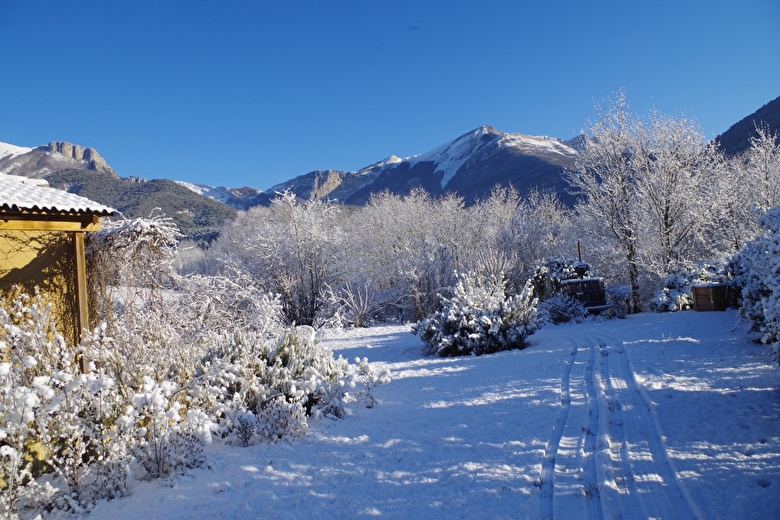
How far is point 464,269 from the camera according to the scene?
17453 millimetres

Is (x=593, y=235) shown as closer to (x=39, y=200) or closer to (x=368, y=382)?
(x=368, y=382)

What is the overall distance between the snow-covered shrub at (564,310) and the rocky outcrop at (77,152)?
79397 mm

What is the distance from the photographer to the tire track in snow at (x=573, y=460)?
9.65 ft

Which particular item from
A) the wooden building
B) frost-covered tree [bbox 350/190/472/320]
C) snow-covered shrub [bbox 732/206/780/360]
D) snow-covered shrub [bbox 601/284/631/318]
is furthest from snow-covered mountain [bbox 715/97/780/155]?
the wooden building

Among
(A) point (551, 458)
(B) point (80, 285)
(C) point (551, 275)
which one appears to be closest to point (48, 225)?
(B) point (80, 285)

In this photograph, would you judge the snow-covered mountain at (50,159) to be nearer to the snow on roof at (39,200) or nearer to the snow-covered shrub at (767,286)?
the snow on roof at (39,200)

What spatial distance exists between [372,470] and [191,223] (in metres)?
56.5

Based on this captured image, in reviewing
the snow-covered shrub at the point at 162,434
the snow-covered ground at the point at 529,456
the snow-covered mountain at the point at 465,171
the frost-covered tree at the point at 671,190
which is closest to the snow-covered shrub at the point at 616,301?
the frost-covered tree at the point at 671,190

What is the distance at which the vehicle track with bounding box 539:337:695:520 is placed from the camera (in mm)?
2906

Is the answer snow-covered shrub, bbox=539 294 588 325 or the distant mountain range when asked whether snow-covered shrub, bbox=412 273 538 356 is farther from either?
the distant mountain range

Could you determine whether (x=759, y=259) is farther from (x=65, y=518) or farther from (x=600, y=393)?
(x=65, y=518)

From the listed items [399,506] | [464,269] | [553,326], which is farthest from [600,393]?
[464,269]

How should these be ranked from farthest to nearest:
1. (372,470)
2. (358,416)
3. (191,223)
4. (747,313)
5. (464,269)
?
(191,223), (464,269), (747,313), (358,416), (372,470)

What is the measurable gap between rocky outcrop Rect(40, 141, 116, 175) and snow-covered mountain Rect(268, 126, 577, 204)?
3034 centimetres
